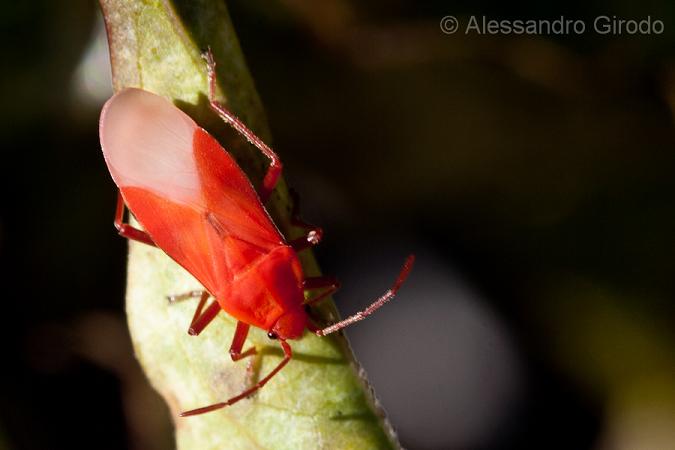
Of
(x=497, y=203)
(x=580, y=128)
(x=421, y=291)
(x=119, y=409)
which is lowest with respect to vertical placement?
(x=119, y=409)

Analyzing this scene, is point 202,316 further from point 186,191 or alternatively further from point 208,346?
point 186,191

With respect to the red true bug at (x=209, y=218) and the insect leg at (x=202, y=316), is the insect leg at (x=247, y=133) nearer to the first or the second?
the red true bug at (x=209, y=218)

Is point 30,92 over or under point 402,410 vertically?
over

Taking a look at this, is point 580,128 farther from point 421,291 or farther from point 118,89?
point 118,89

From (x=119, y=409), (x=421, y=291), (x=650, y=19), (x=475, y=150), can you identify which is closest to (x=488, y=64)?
(x=475, y=150)

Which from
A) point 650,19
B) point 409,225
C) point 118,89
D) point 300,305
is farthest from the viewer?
point 409,225

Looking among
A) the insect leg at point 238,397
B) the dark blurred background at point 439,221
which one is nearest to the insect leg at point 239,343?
the insect leg at point 238,397

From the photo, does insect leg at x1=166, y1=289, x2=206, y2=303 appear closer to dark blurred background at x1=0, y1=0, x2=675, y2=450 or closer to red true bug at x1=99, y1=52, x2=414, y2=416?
red true bug at x1=99, y1=52, x2=414, y2=416
